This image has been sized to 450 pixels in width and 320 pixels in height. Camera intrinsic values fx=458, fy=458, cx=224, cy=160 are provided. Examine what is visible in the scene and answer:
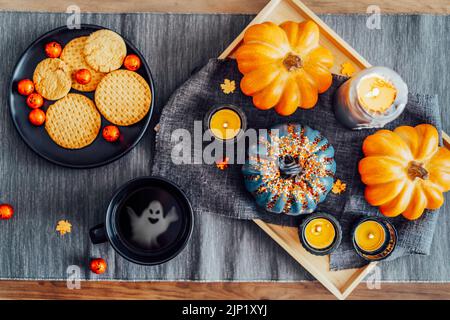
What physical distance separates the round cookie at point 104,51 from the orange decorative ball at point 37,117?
16cm

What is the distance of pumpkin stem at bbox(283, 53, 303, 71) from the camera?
0.92 m

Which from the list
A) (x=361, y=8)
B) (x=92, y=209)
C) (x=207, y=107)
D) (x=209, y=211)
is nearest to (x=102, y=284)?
(x=92, y=209)

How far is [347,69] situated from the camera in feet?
3.48

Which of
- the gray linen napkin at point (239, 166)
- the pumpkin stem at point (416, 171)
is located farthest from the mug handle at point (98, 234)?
the pumpkin stem at point (416, 171)

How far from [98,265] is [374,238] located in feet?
2.09

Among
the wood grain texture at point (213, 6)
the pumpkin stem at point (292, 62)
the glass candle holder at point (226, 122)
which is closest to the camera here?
the pumpkin stem at point (292, 62)

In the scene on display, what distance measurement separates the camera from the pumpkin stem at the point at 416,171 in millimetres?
922

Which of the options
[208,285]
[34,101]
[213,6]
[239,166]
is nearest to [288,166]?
[239,166]

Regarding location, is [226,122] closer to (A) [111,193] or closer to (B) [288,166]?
(B) [288,166]

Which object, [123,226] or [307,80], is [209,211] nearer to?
[123,226]

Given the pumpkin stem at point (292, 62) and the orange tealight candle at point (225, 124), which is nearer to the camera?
the pumpkin stem at point (292, 62)

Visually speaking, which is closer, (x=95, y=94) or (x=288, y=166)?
(x=288, y=166)

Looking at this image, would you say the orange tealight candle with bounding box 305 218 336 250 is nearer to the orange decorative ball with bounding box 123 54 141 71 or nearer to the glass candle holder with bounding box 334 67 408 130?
the glass candle holder with bounding box 334 67 408 130

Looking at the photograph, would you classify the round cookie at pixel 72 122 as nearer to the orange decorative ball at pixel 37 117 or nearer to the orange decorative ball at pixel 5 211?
the orange decorative ball at pixel 37 117
